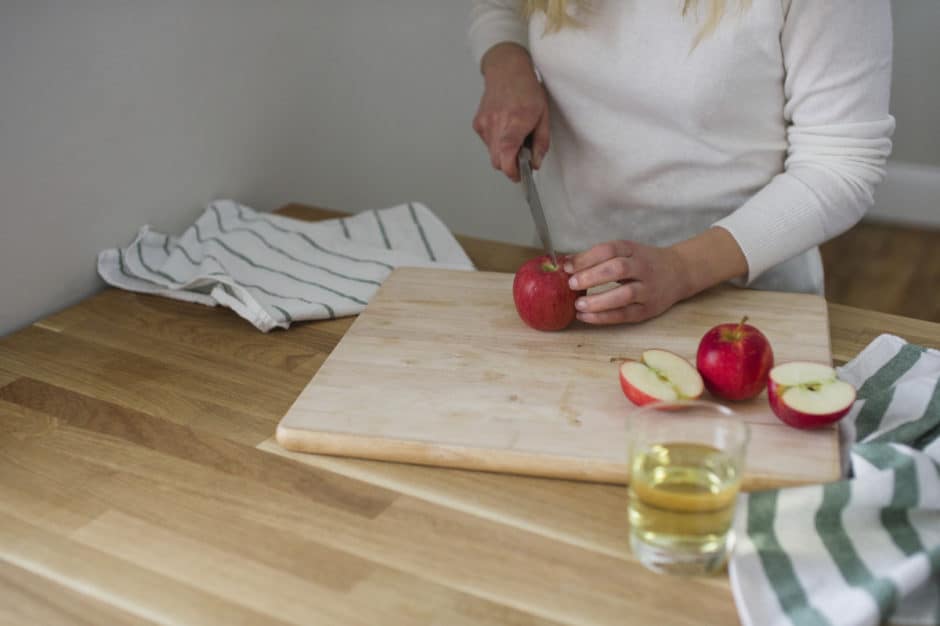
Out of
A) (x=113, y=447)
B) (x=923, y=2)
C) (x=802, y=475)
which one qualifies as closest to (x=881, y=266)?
(x=923, y=2)

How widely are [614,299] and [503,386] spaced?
19 centimetres

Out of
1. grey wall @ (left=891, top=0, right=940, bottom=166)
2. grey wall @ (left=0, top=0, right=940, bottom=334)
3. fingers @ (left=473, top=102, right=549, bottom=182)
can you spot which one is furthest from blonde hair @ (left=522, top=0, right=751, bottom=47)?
grey wall @ (left=891, top=0, right=940, bottom=166)

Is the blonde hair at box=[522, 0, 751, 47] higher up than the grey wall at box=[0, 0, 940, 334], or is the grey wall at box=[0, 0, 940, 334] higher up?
the blonde hair at box=[522, 0, 751, 47]

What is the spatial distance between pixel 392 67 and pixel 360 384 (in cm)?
114

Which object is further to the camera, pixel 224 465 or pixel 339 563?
pixel 224 465

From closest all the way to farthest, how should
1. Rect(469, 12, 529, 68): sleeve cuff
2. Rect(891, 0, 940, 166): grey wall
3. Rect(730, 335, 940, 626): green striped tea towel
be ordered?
Rect(730, 335, 940, 626): green striped tea towel < Rect(469, 12, 529, 68): sleeve cuff < Rect(891, 0, 940, 166): grey wall

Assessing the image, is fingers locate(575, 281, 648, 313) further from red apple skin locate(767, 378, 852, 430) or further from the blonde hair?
the blonde hair

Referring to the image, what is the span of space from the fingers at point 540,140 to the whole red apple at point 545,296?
0.28 meters

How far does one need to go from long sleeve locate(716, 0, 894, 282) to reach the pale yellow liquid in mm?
490

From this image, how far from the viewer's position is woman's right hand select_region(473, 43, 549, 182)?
1463 millimetres

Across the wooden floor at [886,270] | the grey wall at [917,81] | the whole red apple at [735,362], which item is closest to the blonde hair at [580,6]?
the whole red apple at [735,362]

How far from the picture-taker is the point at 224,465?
107cm

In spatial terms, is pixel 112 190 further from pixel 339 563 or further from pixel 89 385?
pixel 339 563

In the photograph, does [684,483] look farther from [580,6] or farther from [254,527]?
[580,6]
